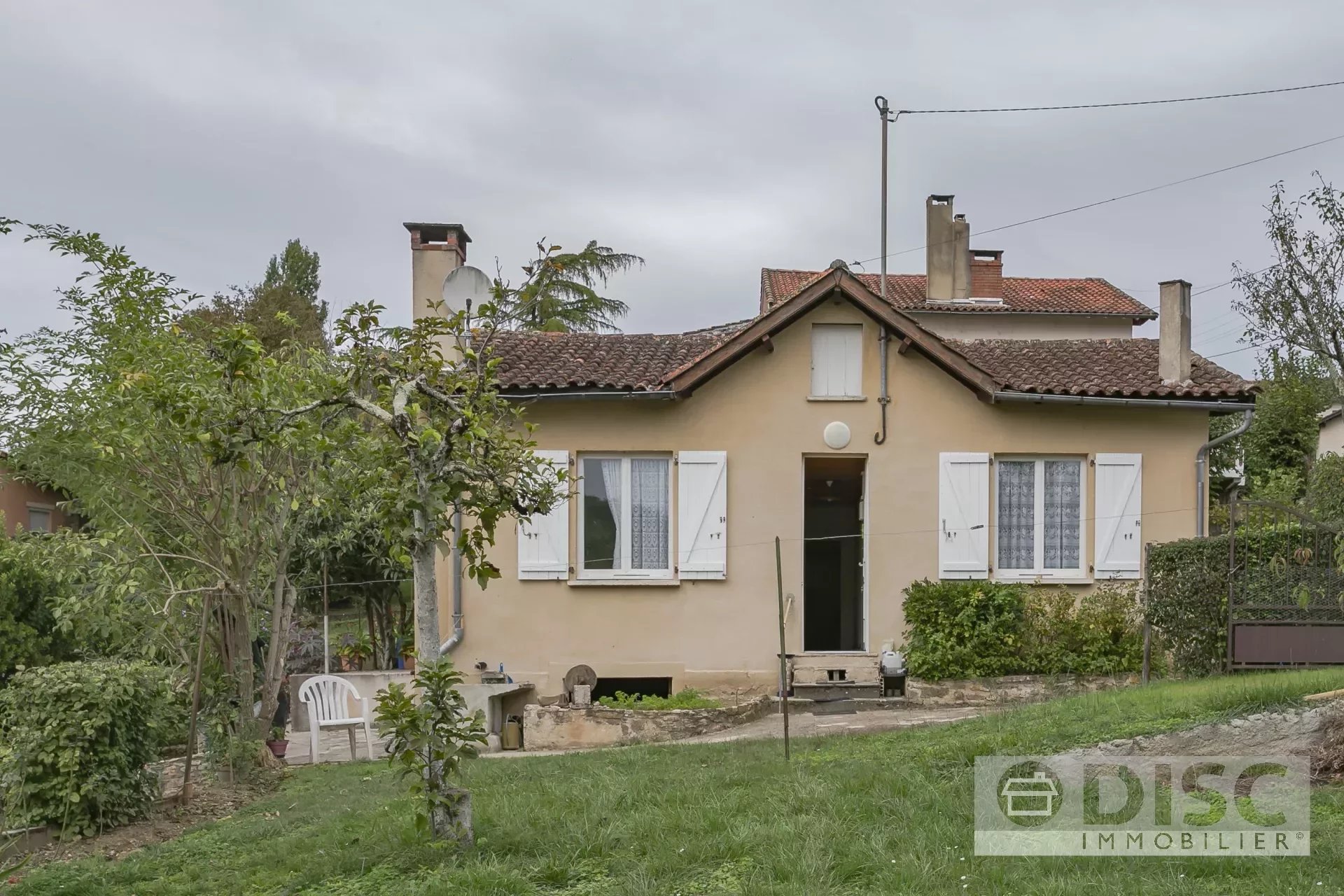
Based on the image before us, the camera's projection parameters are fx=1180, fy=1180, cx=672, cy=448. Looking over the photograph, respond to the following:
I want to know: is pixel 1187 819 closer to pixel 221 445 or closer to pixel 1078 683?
pixel 221 445

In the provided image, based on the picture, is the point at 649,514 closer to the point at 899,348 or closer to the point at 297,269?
the point at 899,348

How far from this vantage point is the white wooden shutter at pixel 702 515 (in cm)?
1412

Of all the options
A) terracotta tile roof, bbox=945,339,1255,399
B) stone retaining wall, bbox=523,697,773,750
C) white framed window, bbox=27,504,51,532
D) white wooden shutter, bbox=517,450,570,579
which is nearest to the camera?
stone retaining wall, bbox=523,697,773,750

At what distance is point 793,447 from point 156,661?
742 cm

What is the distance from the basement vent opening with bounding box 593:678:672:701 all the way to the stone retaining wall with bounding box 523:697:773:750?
6.87 feet

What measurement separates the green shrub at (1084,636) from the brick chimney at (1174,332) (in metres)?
2.75

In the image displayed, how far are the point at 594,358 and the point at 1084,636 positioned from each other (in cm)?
666

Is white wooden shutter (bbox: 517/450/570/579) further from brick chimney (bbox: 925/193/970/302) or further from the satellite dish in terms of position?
brick chimney (bbox: 925/193/970/302)

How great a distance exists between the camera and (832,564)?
709 inches

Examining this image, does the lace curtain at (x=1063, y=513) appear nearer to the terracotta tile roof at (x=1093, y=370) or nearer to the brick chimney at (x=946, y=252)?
the terracotta tile roof at (x=1093, y=370)

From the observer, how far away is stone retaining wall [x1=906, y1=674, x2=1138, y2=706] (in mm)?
12898

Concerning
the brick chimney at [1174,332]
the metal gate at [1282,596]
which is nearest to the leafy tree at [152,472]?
the metal gate at [1282,596]

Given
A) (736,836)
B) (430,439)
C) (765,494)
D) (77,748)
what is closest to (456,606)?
(765,494)

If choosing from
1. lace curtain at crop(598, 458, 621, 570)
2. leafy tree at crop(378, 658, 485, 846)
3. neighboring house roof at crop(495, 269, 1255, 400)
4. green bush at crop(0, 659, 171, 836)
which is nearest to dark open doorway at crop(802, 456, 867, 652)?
neighboring house roof at crop(495, 269, 1255, 400)
